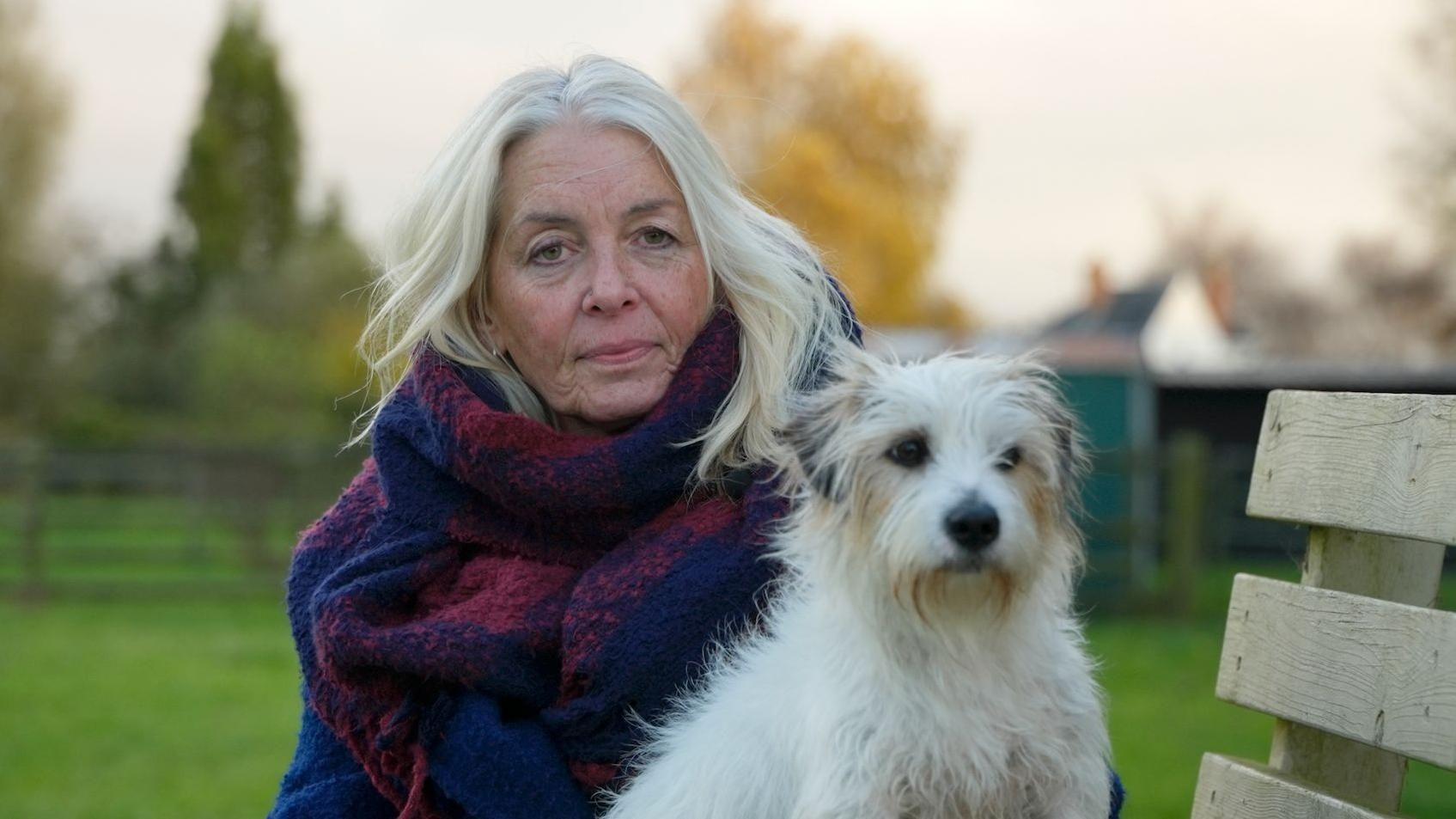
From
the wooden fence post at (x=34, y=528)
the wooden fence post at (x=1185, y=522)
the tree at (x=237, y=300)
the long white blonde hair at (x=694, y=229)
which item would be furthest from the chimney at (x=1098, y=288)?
the long white blonde hair at (x=694, y=229)

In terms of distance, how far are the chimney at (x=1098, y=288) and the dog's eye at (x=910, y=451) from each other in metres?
41.5

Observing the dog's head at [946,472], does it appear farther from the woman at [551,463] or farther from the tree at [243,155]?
the tree at [243,155]

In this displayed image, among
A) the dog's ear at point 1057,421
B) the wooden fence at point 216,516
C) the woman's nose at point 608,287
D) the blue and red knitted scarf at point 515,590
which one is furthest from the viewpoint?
the wooden fence at point 216,516

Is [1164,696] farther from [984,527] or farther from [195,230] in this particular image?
[195,230]

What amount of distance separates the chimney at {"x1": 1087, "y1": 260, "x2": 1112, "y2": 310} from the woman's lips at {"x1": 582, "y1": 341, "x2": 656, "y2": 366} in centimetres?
4084

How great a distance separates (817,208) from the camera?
33.0 m

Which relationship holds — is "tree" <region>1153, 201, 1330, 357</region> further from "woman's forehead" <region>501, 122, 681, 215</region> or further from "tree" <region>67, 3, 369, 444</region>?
"woman's forehead" <region>501, 122, 681, 215</region>

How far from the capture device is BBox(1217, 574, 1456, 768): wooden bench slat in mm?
2385

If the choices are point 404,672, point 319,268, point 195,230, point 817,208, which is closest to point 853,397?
point 404,672

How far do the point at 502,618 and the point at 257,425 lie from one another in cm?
3312

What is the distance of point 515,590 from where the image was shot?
3418mm

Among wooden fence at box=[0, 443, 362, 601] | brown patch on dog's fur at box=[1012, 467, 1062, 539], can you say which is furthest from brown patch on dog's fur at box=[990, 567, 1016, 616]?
Answer: wooden fence at box=[0, 443, 362, 601]

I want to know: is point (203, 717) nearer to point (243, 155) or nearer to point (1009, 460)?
point (1009, 460)

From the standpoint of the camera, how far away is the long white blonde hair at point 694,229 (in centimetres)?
359
